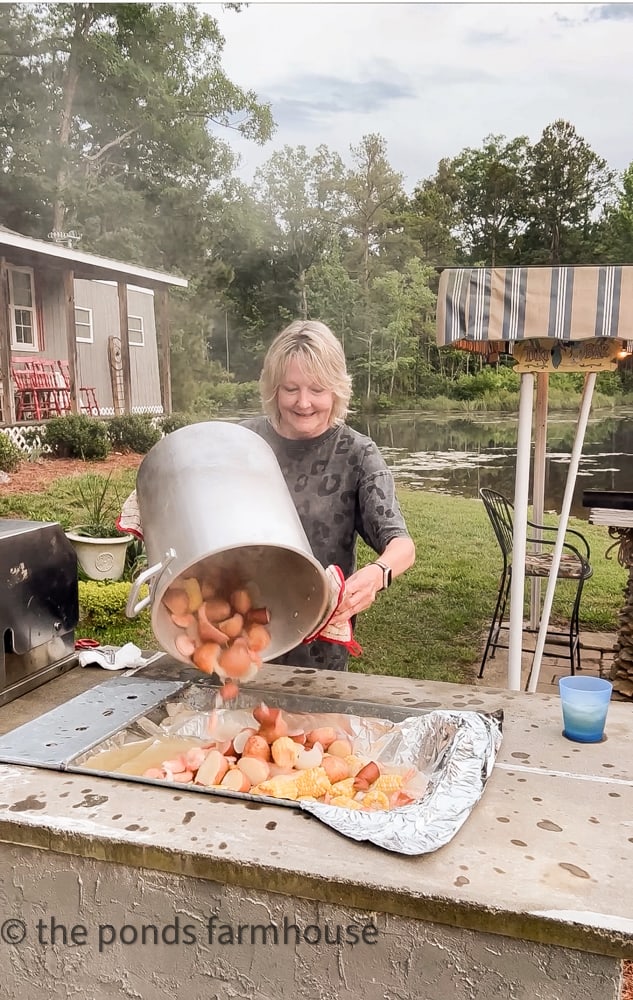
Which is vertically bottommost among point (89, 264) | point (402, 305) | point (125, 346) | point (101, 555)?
point (101, 555)

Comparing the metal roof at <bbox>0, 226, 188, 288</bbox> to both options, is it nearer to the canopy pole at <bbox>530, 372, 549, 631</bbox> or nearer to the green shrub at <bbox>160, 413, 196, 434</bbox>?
the green shrub at <bbox>160, 413, 196, 434</bbox>

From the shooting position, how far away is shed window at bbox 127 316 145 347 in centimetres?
421

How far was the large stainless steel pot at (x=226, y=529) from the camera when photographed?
1091 mm

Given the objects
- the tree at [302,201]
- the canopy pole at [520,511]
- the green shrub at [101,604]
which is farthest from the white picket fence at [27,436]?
the canopy pole at [520,511]

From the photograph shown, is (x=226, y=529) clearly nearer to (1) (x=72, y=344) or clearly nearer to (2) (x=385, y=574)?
(2) (x=385, y=574)

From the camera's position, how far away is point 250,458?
122cm

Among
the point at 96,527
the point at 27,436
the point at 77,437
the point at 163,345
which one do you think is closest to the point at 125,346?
the point at 163,345

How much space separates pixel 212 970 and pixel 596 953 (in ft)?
1.57

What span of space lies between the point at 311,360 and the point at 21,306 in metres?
2.74

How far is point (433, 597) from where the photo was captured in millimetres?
4875

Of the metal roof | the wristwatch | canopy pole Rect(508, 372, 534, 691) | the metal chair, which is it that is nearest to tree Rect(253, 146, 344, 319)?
the metal roof

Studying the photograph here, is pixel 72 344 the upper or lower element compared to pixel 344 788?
upper

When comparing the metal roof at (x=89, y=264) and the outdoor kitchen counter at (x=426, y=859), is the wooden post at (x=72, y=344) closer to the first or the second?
the metal roof at (x=89, y=264)

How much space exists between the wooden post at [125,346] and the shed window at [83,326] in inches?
6.8
